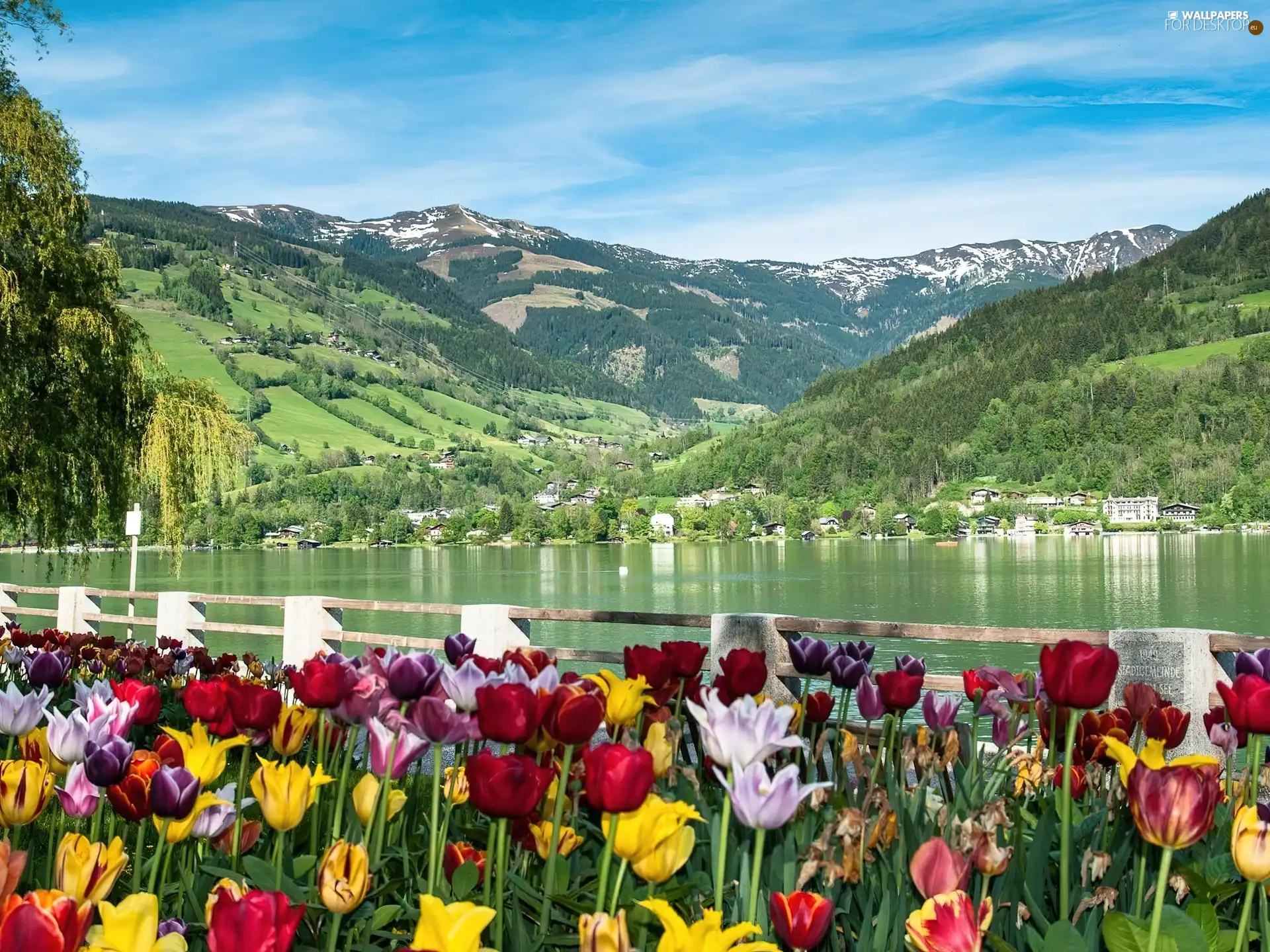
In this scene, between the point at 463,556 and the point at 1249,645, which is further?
the point at 463,556

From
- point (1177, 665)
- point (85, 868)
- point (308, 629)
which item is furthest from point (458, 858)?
point (308, 629)

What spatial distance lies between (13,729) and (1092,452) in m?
146

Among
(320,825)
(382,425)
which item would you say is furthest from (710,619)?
(382,425)

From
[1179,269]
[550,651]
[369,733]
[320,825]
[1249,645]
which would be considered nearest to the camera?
[369,733]

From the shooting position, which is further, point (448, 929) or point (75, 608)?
point (75, 608)

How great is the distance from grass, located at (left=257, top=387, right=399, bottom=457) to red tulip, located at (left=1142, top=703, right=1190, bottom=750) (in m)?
156

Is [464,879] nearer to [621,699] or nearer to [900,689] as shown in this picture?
[621,699]

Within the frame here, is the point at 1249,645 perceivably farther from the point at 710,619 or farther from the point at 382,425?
the point at 382,425

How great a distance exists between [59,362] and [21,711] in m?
14.0

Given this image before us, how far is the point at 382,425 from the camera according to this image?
183000 millimetres

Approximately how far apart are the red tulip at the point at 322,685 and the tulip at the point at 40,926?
1.11 m

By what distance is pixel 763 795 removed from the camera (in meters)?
1.76

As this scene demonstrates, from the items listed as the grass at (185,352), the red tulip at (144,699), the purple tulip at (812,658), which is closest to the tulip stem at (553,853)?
the red tulip at (144,699)

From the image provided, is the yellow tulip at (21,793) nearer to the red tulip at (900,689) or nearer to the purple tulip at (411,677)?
the purple tulip at (411,677)
